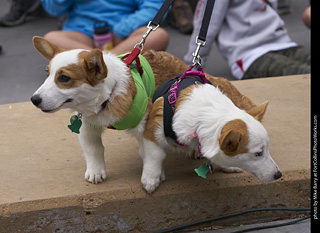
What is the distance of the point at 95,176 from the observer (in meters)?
2.37

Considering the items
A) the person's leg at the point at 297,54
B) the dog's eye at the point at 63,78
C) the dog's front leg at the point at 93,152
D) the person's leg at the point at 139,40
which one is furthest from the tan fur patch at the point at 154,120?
the person's leg at the point at 297,54

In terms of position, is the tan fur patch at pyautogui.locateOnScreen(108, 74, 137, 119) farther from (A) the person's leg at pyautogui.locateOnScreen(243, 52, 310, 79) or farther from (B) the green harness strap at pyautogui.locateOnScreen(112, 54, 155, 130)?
(A) the person's leg at pyautogui.locateOnScreen(243, 52, 310, 79)

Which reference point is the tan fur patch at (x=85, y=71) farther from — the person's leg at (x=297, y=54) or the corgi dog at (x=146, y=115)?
the person's leg at (x=297, y=54)

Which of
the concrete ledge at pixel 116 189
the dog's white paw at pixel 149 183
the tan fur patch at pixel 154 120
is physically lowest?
the concrete ledge at pixel 116 189

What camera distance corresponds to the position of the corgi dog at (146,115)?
1.97m

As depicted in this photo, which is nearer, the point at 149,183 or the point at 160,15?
the point at 149,183

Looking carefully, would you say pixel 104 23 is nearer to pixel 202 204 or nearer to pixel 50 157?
pixel 50 157

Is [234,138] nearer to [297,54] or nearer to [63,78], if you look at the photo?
[63,78]

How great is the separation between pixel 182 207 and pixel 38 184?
2.42 feet

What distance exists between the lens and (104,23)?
4.39m

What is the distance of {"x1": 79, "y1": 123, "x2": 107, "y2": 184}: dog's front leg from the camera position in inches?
90.9

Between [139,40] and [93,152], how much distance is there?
2.11 m

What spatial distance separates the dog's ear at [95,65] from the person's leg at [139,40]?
88.9 inches

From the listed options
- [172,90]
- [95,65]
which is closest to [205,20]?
[172,90]
